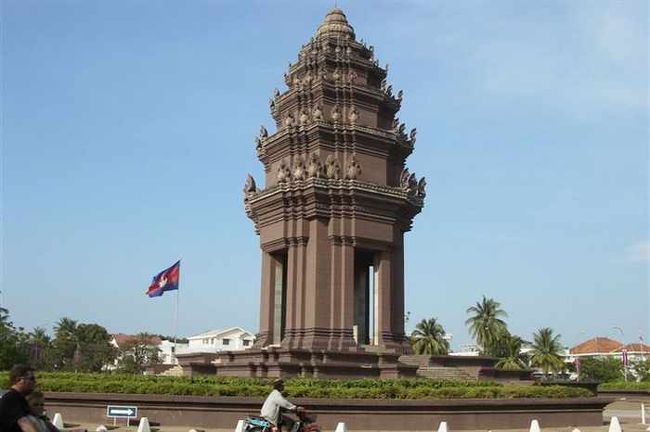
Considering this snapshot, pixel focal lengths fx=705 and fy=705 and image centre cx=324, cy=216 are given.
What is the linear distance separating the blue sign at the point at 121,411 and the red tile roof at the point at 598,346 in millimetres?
145374

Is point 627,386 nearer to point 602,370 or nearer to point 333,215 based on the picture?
point 333,215

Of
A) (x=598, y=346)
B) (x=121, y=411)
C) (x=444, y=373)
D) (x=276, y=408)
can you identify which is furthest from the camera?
(x=598, y=346)

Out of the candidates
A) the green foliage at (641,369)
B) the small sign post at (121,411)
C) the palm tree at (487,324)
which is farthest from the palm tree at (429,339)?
the small sign post at (121,411)

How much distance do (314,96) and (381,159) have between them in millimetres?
4892

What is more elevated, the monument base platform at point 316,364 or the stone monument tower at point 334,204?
the stone monument tower at point 334,204

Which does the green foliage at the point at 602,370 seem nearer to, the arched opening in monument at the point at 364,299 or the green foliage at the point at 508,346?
the green foliage at the point at 508,346

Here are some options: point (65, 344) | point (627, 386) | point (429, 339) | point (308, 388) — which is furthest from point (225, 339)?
point (308, 388)

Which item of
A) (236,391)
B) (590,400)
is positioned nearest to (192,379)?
(236,391)

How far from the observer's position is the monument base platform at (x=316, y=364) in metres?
30.6

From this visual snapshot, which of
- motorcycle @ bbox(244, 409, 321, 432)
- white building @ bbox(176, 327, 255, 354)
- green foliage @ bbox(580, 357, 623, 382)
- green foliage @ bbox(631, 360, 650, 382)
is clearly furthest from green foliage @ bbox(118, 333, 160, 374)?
green foliage @ bbox(631, 360, 650, 382)

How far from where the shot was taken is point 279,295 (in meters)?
37.5

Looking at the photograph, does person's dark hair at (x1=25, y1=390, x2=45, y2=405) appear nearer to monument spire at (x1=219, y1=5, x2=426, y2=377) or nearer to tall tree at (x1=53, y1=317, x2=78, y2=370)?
monument spire at (x1=219, y1=5, x2=426, y2=377)

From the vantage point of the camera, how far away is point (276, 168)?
38.6 metres

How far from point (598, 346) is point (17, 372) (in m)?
162
